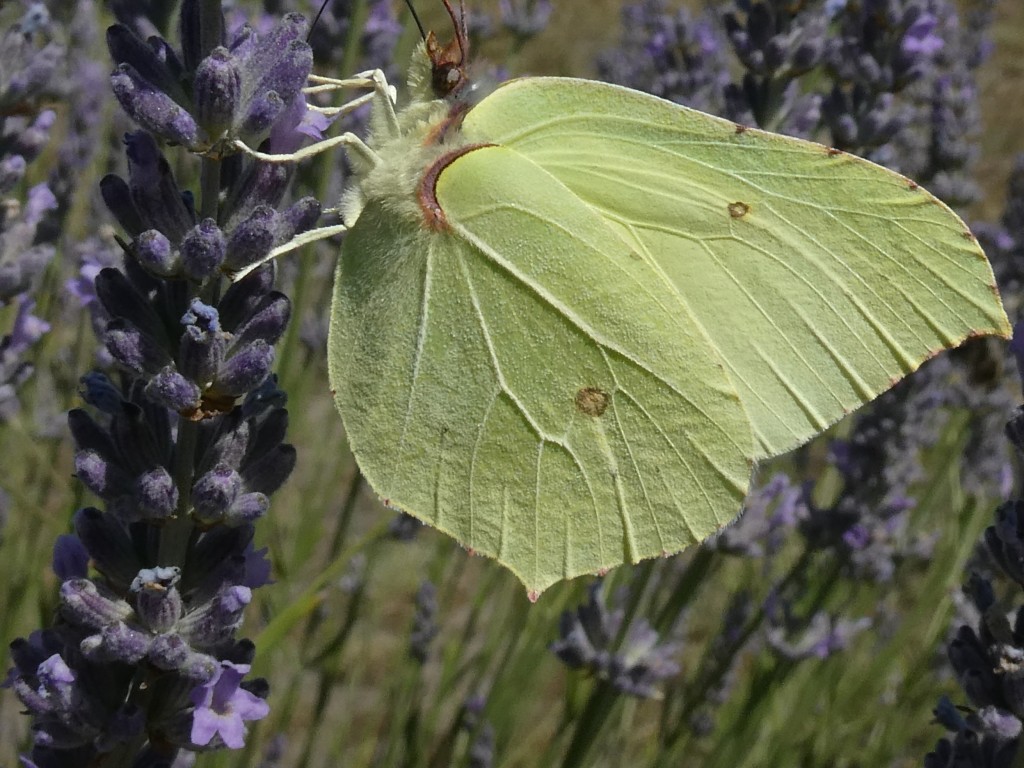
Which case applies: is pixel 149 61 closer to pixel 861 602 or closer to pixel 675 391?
pixel 675 391

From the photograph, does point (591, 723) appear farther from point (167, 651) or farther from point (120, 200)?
point (120, 200)

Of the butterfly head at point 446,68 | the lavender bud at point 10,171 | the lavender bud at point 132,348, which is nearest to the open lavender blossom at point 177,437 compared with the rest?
the lavender bud at point 132,348

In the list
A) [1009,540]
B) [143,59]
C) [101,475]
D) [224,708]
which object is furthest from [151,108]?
[1009,540]

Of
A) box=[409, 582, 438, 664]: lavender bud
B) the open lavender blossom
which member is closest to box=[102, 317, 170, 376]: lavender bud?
the open lavender blossom

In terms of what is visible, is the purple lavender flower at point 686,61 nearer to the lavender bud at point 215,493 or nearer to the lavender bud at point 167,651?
the lavender bud at point 215,493

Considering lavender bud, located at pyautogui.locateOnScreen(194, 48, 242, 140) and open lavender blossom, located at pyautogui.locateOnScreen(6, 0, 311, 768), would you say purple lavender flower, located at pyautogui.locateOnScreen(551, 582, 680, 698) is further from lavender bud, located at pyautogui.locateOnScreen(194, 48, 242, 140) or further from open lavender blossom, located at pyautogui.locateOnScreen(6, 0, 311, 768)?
lavender bud, located at pyautogui.locateOnScreen(194, 48, 242, 140)

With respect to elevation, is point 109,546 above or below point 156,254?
below
